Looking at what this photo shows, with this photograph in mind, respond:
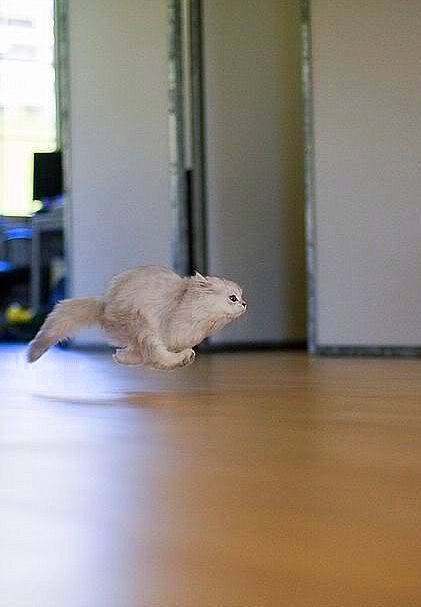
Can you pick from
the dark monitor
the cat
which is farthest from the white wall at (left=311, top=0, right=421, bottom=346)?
the dark monitor

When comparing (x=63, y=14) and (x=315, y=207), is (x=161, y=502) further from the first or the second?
(x=63, y=14)

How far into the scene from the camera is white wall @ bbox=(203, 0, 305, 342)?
11.3 ft

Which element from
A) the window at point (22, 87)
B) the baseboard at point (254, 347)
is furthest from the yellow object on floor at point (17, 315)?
the baseboard at point (254, 347)

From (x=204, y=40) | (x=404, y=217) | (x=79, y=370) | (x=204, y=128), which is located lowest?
(x=79, y=370)

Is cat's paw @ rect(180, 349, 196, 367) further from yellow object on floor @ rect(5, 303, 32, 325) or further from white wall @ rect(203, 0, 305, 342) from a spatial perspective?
yellow object on floor @ rect(5, 303, 32, 325)

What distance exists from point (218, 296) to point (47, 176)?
3803 mm

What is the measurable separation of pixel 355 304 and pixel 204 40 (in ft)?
3.77

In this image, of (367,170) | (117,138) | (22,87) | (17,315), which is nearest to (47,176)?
(17,315)

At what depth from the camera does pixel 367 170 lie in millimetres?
2926

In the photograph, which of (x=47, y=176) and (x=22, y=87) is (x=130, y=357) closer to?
(x=47, y=176)

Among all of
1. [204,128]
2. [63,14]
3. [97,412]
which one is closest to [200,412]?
[97,412]

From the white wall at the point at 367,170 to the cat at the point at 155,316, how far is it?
1.32 metres

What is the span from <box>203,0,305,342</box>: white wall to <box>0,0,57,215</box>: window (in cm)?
275

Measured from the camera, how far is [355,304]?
2.98 meters
